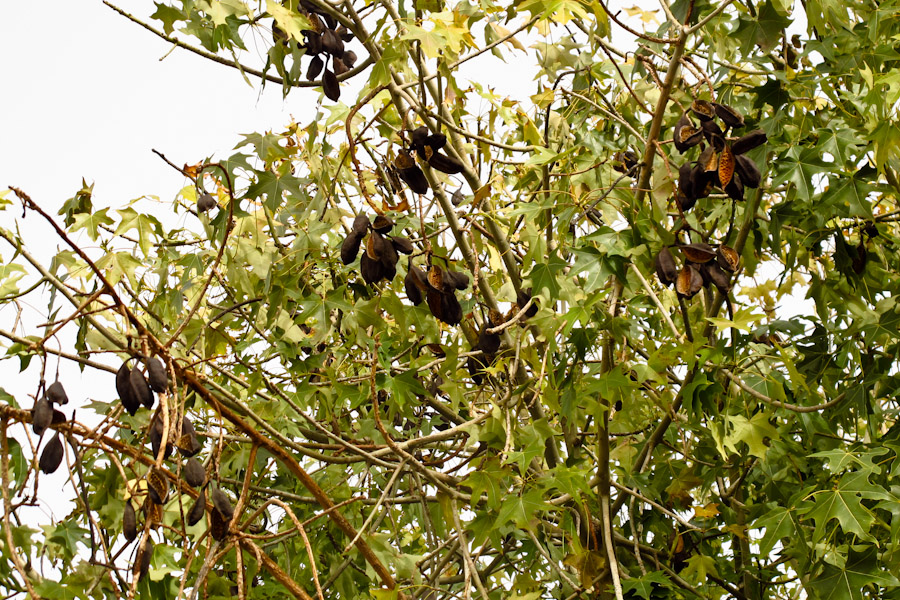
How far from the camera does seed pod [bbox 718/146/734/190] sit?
2006 mm

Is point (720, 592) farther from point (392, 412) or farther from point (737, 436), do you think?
point (392, 412)

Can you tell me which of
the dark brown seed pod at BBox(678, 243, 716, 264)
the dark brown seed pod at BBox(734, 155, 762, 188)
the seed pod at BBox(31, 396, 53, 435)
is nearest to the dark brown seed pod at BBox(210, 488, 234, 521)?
the seed pod at BBox(31, 396, 53, 435)

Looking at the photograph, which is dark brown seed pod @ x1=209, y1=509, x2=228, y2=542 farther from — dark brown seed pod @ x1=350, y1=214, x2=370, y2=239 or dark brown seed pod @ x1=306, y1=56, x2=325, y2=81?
dark brown seed pod @ x1=306, y1=56, x2=325, y2=81

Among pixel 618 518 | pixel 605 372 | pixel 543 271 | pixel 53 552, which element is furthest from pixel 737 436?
pixel 53 552

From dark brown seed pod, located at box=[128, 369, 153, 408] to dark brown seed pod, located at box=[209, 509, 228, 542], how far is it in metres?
0.24

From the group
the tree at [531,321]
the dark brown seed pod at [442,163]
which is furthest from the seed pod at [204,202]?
the dark brown seed pod at [442,163]

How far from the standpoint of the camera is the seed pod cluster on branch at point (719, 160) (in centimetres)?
201

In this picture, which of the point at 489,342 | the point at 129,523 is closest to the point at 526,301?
the point at 489,342

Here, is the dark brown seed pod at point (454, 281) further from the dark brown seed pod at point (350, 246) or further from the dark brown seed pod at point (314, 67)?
the dark brown seed pod at point (314, 67)

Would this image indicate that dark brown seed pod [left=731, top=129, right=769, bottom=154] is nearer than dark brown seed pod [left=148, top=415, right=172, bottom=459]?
No

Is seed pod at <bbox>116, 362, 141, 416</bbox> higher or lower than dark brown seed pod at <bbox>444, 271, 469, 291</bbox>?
lower

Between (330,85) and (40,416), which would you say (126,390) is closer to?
(40,416)

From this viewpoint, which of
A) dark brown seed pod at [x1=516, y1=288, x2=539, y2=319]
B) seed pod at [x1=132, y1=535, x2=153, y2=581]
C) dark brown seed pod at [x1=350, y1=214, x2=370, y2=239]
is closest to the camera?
seed pod at [x1=132, y1=535, x2=153, y2=581]

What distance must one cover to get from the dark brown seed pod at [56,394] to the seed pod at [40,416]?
0.12ft
